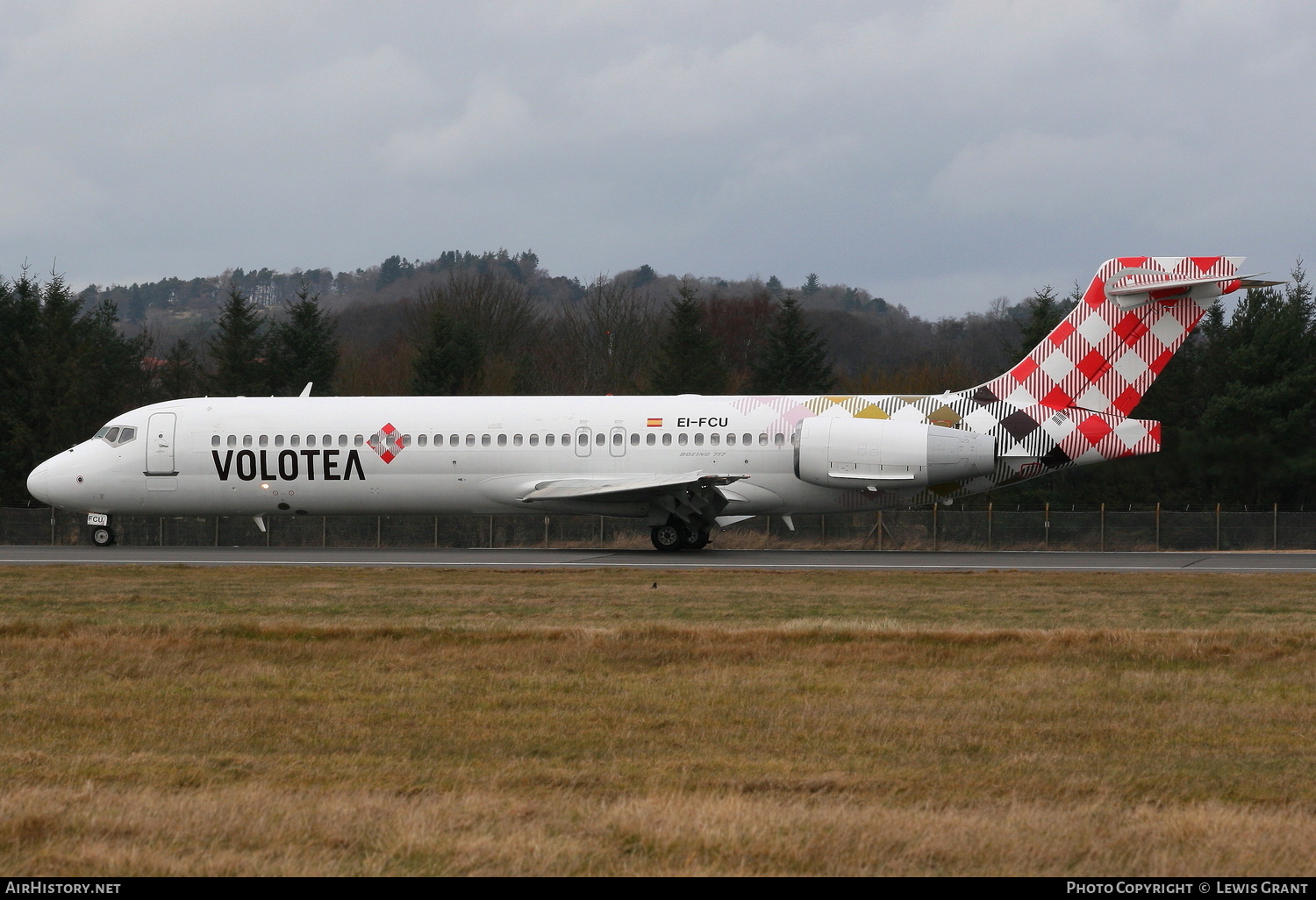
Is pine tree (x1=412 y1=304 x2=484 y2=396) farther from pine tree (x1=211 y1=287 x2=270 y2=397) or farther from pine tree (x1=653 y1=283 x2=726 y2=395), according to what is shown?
pine tree (x1=653 y1=283 x2=726 y2=395)

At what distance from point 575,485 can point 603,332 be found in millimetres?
45086

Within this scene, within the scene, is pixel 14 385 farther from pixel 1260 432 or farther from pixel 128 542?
pixel 1260 432

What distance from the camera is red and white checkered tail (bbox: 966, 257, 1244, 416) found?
30.0 metres

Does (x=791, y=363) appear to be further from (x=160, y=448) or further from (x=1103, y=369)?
(x=160, y=448)

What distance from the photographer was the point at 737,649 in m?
13.4

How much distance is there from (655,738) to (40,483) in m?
27.2

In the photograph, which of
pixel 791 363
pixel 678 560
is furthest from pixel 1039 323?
pixel 678 560

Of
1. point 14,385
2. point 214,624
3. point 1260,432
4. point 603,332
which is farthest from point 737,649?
point 603,332

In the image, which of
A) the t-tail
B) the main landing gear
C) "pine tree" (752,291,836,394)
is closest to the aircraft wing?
the main landing gear

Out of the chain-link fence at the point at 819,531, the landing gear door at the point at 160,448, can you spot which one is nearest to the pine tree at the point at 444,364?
the chain-link fence at the point at 819,531

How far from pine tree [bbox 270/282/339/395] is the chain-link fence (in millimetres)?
12791

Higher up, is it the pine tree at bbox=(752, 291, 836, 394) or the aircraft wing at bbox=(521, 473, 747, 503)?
the pine tree at bbox=(752, 291, 836, 394)

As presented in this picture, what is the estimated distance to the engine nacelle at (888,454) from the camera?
2922 centimetres
